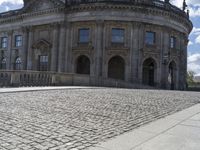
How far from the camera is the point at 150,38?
3916 centimetres

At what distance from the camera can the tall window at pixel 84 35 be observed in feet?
128

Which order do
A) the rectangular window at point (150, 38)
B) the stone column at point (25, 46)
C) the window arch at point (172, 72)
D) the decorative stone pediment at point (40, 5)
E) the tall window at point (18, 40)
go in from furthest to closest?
the tall window at point (18, 40) → the stone column at point (25, 46) → the window arch at point (172, 72) → the decorative stone pediment at point (40, 5) → the rectangular window at point (150, 38)

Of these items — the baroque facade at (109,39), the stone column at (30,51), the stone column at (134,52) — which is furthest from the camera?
the stone column at (30,51)

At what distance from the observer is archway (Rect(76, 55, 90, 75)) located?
Result: 132 ft

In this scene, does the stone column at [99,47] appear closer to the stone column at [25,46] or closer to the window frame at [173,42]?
the window frame at [173,42]

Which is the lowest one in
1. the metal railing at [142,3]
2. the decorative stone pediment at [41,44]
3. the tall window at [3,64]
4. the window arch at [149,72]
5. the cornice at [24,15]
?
the window arch at [149,72]

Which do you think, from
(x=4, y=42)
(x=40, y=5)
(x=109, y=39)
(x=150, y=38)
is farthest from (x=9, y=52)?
(x=150, y=38)

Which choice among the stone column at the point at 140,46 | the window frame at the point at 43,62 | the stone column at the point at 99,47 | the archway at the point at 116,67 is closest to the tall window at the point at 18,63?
the window frame at the point at 43,62

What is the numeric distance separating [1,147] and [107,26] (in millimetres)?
33903

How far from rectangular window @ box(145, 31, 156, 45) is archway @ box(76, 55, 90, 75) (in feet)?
29.3

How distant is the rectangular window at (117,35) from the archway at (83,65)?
16.7 ft

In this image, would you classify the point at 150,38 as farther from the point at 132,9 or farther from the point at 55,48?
the point at 55,48

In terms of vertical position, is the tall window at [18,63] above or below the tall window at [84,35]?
below

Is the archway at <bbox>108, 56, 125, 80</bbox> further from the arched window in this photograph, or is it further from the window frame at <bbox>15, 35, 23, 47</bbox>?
the window frame at <bbox>15, 35, 23, 47</bbox>
